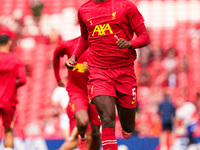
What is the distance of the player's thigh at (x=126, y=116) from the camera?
5.54 m

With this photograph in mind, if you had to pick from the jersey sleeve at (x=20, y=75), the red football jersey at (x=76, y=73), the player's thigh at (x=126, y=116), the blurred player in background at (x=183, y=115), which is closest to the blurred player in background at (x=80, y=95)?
the red football jersey at (x=76, y=73)

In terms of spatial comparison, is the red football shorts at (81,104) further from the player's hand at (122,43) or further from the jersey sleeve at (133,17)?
the player's hand at (122,43)

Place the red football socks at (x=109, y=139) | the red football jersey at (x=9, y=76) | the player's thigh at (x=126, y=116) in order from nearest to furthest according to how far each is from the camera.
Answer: the red football socks at (x=109, y=139)
the player's thigh at (x=126, y=116)
the red football jersey at (x=9, y=76)

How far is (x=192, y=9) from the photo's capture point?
1836 cm

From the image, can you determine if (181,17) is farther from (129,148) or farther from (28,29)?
(129,148)

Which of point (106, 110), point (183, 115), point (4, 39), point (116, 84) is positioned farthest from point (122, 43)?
point (183, 115)

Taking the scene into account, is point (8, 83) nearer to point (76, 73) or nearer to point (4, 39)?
point (4, 39)

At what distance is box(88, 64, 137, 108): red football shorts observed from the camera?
5195 mm

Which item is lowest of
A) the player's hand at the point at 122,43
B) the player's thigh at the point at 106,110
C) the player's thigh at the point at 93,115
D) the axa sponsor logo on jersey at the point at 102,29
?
the player's thigh at the point at 93,115

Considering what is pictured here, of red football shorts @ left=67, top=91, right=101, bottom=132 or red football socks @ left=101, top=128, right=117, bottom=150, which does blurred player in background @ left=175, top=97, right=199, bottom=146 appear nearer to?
red football shorts @ left=67, top=91, right=101, bottom=132

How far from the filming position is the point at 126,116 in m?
5.61

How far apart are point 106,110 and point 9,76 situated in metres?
3.14

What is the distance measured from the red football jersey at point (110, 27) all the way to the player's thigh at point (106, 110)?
0.43 meters

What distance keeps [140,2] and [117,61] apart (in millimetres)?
13673
